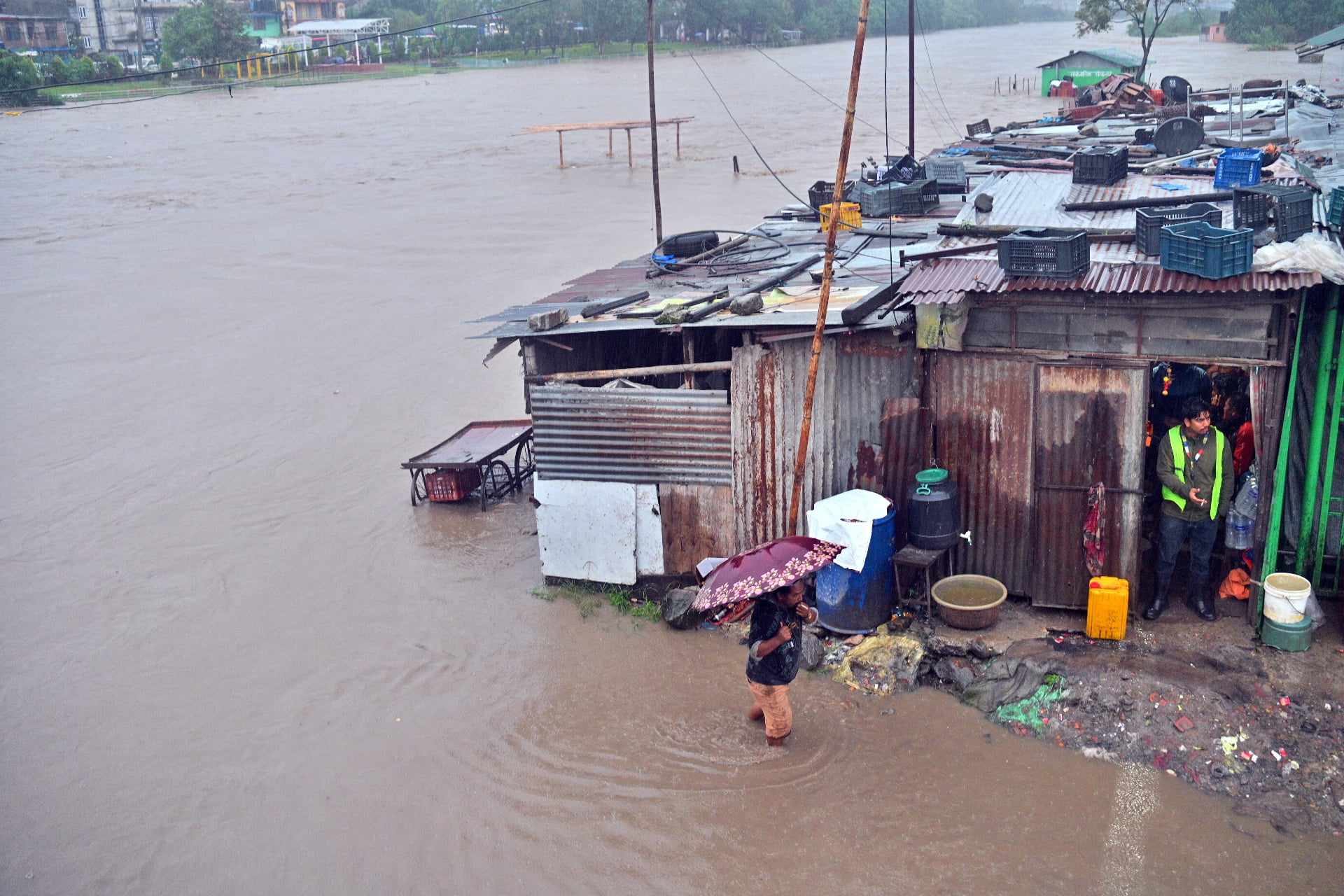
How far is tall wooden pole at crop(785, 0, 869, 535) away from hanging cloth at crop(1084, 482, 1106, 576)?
1878 millimetres

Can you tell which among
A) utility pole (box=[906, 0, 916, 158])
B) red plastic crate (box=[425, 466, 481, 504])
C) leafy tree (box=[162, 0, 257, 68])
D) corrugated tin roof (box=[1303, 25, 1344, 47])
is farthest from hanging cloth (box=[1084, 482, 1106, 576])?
leafy tree (box=[162, 0, 257, 68])

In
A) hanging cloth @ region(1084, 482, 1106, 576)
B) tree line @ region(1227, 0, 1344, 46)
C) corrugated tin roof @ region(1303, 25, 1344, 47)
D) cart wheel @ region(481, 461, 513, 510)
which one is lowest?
cart wheel @ region(481, 461, 513, 510)

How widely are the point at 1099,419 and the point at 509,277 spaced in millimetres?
16250

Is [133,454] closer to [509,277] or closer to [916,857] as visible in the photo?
[509,277]

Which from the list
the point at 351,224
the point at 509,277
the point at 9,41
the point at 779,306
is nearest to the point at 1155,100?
the point at 509,277

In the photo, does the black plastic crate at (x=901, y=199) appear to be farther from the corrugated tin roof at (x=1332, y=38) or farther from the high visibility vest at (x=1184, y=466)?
the corrugated tin roof at (x=1332, y=38)

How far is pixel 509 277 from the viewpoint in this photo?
22.0 metres

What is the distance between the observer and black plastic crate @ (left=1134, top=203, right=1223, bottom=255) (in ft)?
24.2

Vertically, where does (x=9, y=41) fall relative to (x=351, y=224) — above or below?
above

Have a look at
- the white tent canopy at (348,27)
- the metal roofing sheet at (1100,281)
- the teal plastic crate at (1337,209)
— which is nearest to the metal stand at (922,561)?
the metal roofing sheet at (1100,281)

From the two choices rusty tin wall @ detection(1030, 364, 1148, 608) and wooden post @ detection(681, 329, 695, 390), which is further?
wooden post @ detection(681, 329, 695, 390)

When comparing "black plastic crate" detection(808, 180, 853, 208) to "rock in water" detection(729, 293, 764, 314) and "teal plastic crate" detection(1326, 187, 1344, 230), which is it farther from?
"teal plastic crate" detection(1326, 187, 1344, 230)

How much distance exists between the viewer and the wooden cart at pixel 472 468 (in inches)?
425

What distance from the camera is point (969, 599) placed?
7.56m
